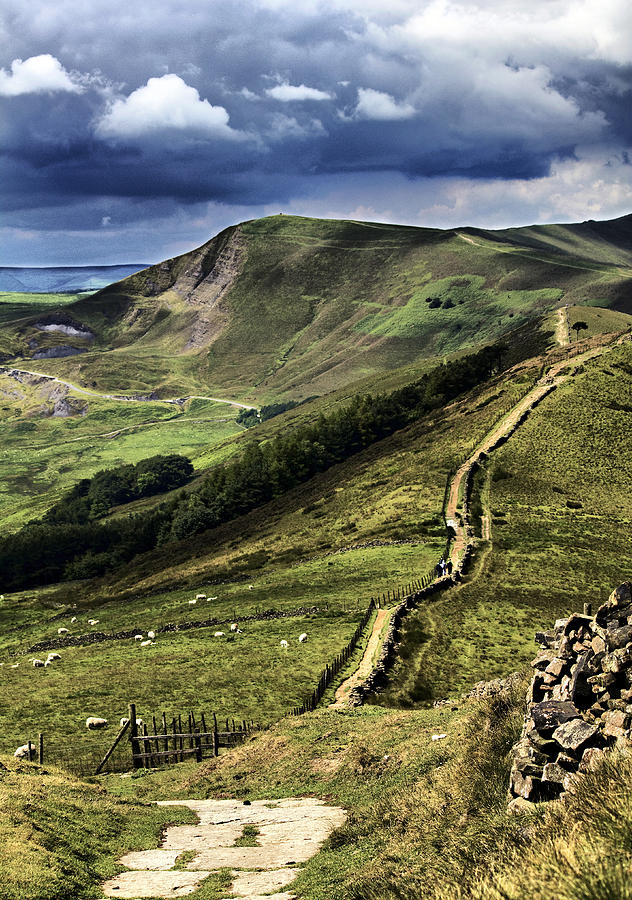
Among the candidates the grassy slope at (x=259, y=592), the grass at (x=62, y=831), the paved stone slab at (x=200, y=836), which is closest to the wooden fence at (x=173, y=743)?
the grassy slope at (x=259, y=592)

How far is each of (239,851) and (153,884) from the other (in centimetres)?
288

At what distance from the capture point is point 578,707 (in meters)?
15.0

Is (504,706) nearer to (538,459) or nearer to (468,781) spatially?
(468,781)

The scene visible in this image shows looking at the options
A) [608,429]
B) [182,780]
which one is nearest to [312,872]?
[182,780]

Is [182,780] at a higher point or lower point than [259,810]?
lower

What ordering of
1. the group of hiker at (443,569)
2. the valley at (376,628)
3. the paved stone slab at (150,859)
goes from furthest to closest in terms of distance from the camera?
the group of hiker at (443,569) < the paved stone slab at (150,859) < the valley at (376,628)

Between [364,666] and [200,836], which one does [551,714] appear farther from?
[364,666]

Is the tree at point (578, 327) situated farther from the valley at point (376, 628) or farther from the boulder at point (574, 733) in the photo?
the boulder at point (574, 733)

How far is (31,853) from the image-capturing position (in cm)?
1469

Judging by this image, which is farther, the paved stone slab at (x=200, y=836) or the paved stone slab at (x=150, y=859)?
the paved stone slab at (x=200, y=836)

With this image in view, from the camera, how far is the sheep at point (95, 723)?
40275mm

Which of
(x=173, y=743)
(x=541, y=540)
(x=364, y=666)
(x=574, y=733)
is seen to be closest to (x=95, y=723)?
(x=173, y=743)

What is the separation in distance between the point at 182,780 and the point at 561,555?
2019 inches

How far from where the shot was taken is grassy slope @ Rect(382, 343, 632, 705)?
4862 centimetres
